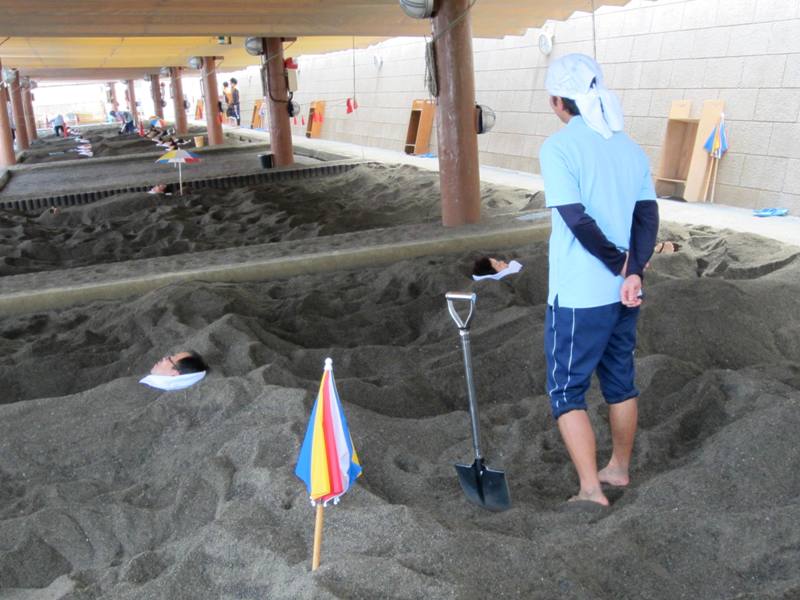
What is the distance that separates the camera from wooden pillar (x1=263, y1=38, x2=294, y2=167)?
39.2 ft

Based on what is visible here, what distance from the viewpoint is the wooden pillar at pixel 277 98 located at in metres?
12.0

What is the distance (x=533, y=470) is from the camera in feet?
9.02

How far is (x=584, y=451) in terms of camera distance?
2406mm

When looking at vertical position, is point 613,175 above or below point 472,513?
above

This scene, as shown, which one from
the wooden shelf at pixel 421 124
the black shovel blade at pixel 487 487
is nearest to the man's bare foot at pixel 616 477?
the black shovel blade at pixel 487 487

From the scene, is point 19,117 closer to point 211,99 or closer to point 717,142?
point 211,99

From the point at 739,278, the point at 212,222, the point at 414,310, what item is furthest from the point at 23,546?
the point at 212,222

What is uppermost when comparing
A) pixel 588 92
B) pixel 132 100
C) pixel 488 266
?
pixel 588 92

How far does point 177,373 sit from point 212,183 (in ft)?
26.3

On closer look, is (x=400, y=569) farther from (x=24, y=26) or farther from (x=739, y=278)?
(x=24, y=26)

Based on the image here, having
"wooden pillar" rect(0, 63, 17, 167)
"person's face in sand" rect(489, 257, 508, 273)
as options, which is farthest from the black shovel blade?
"wooden pillar" rect(0, 63, 17, 167)

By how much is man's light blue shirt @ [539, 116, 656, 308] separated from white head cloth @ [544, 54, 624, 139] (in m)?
0.03

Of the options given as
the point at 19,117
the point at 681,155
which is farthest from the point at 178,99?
the point at 681,155

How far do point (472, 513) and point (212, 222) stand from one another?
6.48 metres
